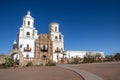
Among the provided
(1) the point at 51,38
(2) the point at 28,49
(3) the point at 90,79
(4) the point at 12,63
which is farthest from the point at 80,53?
(3) the point at 90,79

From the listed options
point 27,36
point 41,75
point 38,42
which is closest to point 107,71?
point 41,75

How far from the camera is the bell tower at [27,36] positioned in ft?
134

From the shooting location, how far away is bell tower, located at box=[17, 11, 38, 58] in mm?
40759

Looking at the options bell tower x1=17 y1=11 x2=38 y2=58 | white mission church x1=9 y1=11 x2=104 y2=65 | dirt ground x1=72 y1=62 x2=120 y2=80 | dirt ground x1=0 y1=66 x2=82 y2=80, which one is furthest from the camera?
white mission church x1=9 y1=11 x2=104 y2=65

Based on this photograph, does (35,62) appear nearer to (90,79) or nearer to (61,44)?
(61,44)

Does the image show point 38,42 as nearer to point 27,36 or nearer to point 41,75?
point 27,36

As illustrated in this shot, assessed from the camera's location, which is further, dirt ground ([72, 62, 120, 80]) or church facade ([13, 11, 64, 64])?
church facade ([13, 11, 64, 64])

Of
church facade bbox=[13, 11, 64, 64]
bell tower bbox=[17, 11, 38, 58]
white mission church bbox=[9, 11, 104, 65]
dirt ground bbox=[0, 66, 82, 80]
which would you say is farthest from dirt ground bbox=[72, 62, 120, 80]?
bell tower bbox=[17, 11, 38, 58]

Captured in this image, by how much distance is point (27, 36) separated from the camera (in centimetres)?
4200

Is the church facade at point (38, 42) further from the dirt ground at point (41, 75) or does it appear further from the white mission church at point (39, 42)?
the dirt ground at point (41, 75)

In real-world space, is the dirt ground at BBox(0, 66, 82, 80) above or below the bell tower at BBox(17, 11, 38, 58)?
below

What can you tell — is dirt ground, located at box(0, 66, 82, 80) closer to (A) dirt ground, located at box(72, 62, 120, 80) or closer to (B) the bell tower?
(A) dirt ground, located at box(72, 62, 120, 80)

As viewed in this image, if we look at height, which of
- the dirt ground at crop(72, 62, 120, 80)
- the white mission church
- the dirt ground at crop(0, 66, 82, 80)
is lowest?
the dirt ground at crop(0, 66, 82, 80)

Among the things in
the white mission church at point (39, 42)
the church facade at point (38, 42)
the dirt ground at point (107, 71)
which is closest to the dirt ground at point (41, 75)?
the dirt ground at point (107, 71)
